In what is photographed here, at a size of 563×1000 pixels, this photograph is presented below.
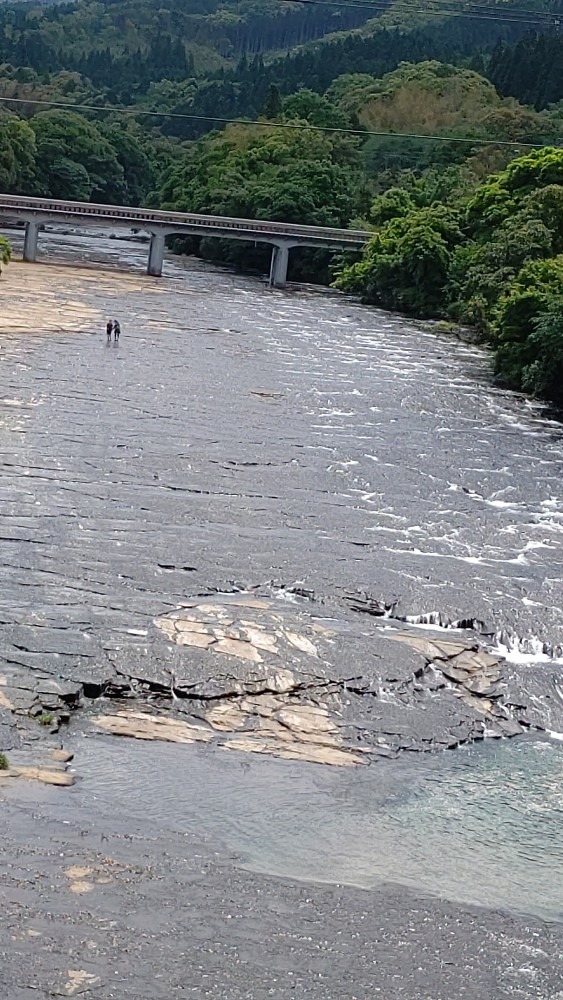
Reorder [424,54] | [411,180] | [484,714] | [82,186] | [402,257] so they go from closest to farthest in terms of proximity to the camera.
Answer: [484,714] < [402,257] < [411,180] < [82,186] < [424,54]

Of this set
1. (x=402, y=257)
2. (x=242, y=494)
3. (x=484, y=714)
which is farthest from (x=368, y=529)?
(x=402, y=257)

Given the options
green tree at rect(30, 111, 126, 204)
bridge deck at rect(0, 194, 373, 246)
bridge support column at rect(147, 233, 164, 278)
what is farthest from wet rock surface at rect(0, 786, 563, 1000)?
green tree at rect(30, 111, 126, 204)

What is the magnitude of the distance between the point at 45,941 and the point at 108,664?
7512mm

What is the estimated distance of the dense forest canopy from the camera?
6612cm

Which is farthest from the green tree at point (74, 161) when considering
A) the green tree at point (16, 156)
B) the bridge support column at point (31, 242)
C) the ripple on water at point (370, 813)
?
the ripple on water at point (370, 813)

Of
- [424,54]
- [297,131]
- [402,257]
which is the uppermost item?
[424,54]

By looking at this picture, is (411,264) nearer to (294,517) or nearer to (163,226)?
(163,226)

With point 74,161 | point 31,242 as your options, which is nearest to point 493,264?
point 31,242

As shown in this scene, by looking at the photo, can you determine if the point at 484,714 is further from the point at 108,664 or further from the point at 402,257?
the point at 402,257

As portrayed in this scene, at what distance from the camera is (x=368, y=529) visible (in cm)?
3328

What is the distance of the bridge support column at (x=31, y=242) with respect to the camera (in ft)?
277

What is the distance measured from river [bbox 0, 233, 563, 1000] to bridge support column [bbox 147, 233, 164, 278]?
53.1 feet

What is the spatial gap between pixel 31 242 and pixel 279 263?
51.6ft

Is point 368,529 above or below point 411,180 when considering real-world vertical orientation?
below
